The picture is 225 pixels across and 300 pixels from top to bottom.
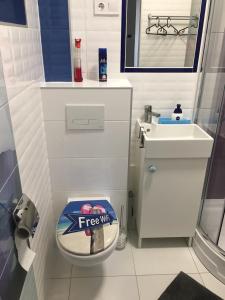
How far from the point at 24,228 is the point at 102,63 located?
1107mm

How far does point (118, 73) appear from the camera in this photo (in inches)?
68.4

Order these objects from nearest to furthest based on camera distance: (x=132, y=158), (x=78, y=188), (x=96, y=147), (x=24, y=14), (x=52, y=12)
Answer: (x=24, y=14), (x=52, y=12), (x=96, y=147), (x=78, y=188), (x=132, y=158)

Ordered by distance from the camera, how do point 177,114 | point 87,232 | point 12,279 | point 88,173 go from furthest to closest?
point 177,114 → point 88,173 → point 87,232 → point 12,279

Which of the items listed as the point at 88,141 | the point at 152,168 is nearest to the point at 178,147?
the point at 152,168

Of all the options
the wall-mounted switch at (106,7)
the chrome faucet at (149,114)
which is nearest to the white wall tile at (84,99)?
the chrome faucet at (149,114)

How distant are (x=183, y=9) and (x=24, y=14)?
1042 millimetres

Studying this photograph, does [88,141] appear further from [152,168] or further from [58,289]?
[58,289]

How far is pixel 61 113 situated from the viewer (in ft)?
4.91

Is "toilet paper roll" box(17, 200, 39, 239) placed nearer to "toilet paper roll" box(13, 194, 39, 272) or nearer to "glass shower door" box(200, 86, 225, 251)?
"toilet paper roll" box(13, 194, 39, 272)

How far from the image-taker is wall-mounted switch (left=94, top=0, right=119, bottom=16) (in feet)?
5.02

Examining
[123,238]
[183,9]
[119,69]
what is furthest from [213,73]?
[123,238]

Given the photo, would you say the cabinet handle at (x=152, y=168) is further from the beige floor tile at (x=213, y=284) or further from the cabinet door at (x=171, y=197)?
the beige floor tile at (x=213, y=284)

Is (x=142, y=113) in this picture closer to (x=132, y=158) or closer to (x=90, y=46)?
(x=132, y=158)

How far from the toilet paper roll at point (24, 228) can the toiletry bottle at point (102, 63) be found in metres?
0.96
